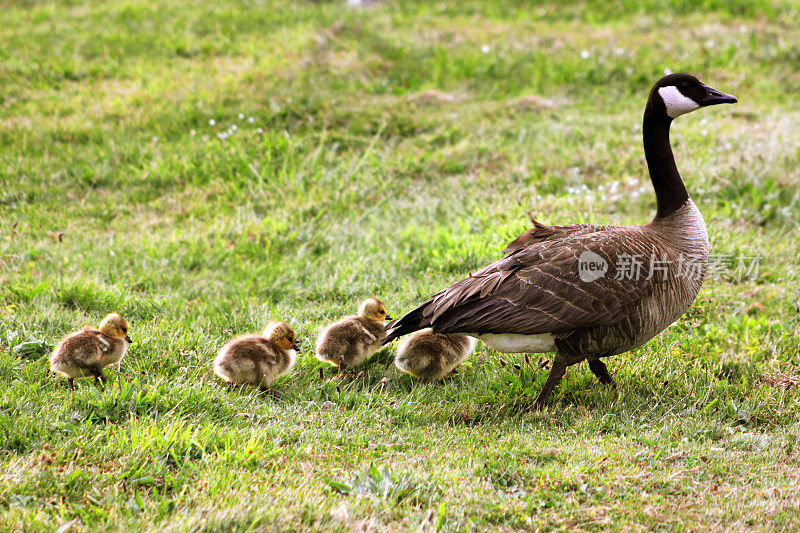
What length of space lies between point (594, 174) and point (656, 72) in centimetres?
499

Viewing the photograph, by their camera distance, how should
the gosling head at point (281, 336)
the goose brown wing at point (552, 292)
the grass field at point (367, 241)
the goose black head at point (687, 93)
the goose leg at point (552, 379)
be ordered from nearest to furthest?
1. the grass field at point (367, 241)
2. the goose brown wing at point (552, 292)
3. the goose leg at point (552, 379)
4. the gosling head at point (281, 336)
5. the goose black head at point (687, 93)

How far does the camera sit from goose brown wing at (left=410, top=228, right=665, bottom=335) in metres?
5.09

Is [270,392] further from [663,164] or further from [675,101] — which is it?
[675,101]

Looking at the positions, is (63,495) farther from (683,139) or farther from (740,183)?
(683,139)

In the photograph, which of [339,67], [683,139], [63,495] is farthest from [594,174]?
[63,495]

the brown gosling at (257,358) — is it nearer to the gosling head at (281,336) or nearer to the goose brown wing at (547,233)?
the gosling head at (281,336)

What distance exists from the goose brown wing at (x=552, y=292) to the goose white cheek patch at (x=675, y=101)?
1.27m

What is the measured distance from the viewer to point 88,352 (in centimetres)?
511

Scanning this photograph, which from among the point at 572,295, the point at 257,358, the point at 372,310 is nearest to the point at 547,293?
the point at 572,295

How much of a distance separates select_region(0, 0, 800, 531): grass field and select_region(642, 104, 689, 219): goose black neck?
1.33 metres

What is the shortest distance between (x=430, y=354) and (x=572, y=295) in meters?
1.28

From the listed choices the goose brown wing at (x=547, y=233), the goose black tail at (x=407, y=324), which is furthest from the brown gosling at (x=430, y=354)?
the goose brown wing at (x=547, y=233)

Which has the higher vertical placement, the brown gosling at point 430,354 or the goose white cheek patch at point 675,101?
the goose white cheek patch at point 675,101

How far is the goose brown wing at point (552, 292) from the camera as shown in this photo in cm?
509
